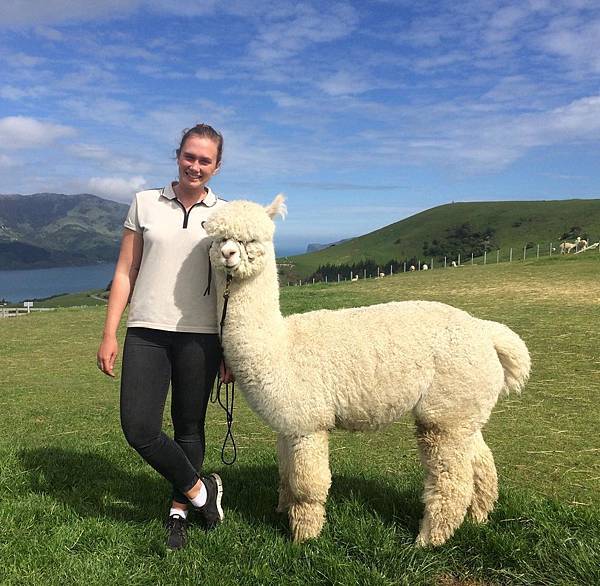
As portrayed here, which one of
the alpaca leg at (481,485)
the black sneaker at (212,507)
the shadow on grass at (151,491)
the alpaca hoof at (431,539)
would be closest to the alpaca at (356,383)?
the alpaca hoof at (431,539)

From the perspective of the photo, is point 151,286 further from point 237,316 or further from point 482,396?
point 482,396

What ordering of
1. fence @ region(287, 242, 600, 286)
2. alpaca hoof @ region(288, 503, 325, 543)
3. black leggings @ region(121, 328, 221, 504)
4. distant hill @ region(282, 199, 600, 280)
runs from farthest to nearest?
distant hill @ region(282, 199, 600, 280), fence @ region(287, 242, 600, 286), alpaca hoof @ region(288, 503, 325, 543), black leggings @ region(121, 328, 221, 504)

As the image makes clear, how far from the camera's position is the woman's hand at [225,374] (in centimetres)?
358

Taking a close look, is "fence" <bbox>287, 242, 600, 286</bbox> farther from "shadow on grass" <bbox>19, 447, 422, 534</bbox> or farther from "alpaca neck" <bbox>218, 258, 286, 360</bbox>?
"alpaca neck" <bbox>218, 258, 286, 360</bbox>

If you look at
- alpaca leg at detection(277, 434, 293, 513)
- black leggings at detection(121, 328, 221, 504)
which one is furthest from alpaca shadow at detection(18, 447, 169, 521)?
alpaca leg at detection(277, 434, 293, 513)

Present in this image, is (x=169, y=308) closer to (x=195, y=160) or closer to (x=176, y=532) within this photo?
(x=195, y=160)

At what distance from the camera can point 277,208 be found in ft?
10.9

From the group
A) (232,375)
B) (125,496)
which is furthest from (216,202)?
(125,496)

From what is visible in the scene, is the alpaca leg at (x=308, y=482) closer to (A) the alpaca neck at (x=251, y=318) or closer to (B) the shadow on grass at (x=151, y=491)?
(B) the shadow on grass at (x=151, y=491)

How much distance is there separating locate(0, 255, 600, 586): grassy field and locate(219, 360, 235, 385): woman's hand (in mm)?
994

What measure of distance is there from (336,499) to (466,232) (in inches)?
4475

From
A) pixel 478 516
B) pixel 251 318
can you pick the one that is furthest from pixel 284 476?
pixel 478 516

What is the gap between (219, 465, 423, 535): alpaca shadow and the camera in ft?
12.3

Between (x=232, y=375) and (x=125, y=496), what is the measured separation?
1503 millimetres
